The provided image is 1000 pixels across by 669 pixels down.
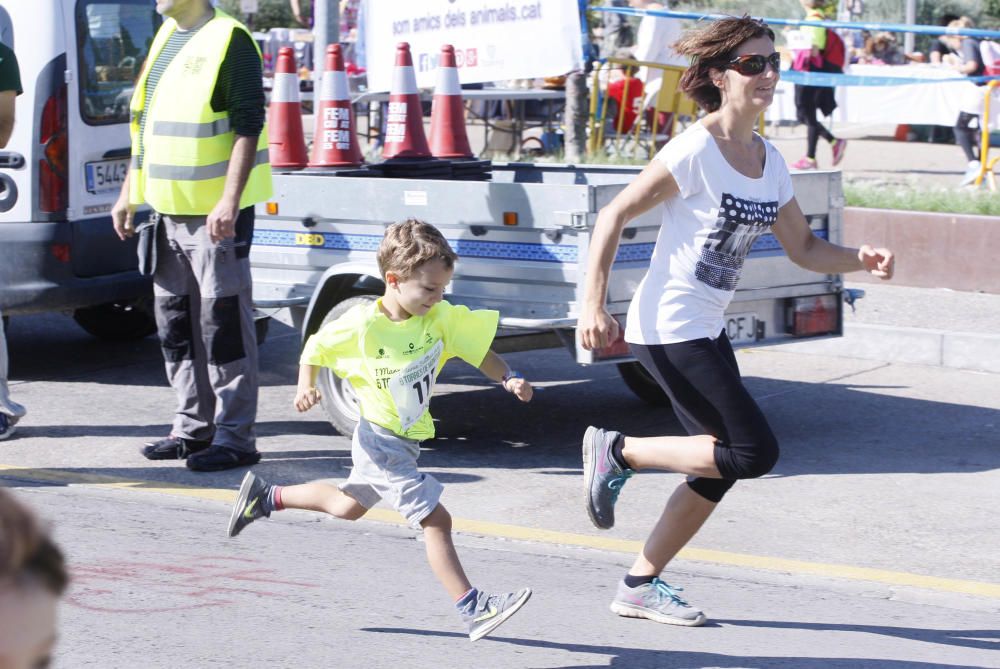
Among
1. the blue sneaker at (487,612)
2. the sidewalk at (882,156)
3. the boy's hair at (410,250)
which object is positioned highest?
the boy's hair at (410,250)

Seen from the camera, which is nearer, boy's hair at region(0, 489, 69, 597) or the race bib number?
boy's hair at region(0, 489, 69, 597)

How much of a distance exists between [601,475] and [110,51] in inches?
179

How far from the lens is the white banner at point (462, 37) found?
986cm

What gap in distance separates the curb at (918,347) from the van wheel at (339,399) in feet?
9.20

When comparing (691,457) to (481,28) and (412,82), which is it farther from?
(481,28)

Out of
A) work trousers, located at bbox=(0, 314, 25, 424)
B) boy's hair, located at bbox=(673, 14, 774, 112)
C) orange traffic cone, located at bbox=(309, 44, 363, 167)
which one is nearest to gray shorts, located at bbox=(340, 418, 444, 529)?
boy's hair, located at bbox=(673, 14, 774, 112)

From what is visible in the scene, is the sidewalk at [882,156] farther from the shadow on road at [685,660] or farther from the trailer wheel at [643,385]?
the shadow on road at [685,660]

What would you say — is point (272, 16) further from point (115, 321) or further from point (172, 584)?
A: point (172, 584)

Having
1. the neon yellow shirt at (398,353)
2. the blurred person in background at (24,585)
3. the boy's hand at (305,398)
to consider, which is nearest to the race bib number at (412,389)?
the neon yellow shirt at (398,353)

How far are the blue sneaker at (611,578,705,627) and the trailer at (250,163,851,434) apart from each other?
1.77 metres

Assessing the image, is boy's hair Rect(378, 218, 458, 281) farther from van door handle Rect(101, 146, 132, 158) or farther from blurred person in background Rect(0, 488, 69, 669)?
van door handle Rect(101, 146, 132, 158)

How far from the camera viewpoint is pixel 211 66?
6.10 meters

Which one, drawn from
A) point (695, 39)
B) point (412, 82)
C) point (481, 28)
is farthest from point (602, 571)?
point (481, 28)

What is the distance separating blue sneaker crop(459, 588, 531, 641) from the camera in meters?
4.16
